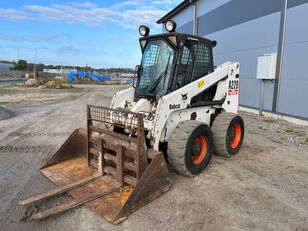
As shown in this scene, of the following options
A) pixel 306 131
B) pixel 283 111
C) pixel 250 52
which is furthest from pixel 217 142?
pixel 250 52

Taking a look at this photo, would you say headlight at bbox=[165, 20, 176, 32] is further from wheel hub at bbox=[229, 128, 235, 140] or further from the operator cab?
wheel hub at bbox=[229, 128, 235, 140]

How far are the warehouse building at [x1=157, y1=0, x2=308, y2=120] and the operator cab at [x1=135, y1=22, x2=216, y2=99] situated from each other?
5.21m

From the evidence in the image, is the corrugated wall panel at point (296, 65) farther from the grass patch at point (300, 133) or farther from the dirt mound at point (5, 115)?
the dirt mound at point (5, 115)

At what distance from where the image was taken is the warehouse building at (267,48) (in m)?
8.48

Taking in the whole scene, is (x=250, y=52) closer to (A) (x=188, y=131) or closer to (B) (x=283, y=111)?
(B) (x=283, y=111)

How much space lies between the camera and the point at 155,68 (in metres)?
4.70

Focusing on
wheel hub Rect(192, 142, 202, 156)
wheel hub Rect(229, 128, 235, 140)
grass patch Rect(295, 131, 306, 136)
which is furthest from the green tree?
wheel hub Rect(192, 142, 202, 156)

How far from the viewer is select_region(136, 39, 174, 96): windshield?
446 cm

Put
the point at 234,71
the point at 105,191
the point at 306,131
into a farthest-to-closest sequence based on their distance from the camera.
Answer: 1. the point at 306,131
2. the point at 234,71
3. the point at 105,191

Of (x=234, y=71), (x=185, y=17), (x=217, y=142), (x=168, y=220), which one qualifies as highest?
(x=185, y=17)

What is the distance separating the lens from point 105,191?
134 inches

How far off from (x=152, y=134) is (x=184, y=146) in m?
0.55

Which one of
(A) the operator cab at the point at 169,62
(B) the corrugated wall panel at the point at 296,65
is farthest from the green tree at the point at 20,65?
(A) the operator cab at the point at 169,62

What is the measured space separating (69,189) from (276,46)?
937cm
